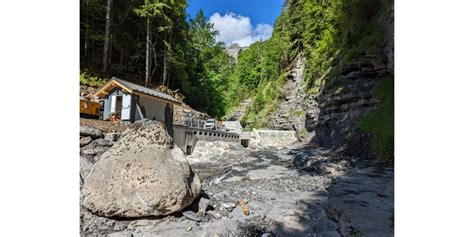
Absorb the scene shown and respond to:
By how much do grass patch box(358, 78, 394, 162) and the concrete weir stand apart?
8685 mm

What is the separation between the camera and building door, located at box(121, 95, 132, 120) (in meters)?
9.18

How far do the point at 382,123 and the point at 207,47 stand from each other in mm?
17783

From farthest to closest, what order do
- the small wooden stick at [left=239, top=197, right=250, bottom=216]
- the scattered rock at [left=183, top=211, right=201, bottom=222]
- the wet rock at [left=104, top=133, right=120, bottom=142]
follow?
1. the wet rock at [left=104, top=133, right=120, bottom=142]
2. the small wooden stick at [left=239, top=197, right=250, bottom=216]
3. the scattered rock at [left=183, top=211, right=201, bottom=222]

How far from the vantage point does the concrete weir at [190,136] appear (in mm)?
12316

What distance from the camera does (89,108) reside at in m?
9.09

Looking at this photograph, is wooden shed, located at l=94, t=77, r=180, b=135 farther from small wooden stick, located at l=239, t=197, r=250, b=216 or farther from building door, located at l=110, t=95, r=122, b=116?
small wooden stick, located at l=239, t=197, r=250, b=216

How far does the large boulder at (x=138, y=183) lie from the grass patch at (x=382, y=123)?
6.32m

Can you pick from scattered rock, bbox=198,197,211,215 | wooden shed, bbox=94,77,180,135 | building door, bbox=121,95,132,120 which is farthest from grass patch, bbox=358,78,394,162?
building door, bbox=121,95,132,120

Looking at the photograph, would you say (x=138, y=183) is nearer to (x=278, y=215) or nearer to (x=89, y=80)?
(x=278, y=215)

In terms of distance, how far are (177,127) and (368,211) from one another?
1057 centimetres

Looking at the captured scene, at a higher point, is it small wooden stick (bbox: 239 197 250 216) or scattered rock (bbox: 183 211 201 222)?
scattered rock (bbox: 183 211 201 222)

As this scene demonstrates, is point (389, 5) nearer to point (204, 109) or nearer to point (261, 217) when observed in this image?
point (261, 217)

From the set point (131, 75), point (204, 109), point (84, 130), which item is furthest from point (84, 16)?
point (204, 109)

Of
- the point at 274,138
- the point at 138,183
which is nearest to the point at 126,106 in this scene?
the point at 138,183
